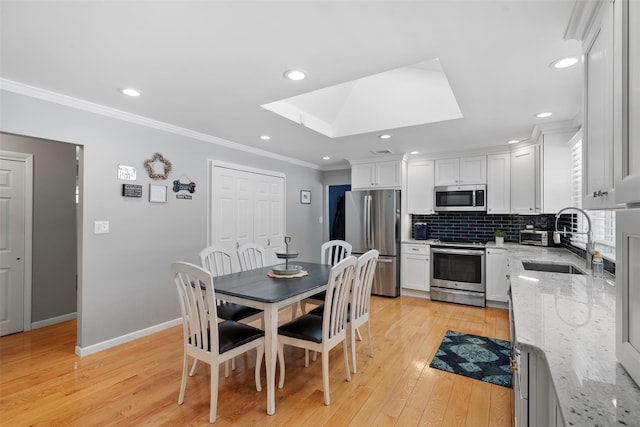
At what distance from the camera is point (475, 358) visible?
281 centimetres

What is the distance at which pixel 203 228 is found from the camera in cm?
388

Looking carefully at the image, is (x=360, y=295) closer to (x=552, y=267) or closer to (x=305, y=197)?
(x=552, y=267)

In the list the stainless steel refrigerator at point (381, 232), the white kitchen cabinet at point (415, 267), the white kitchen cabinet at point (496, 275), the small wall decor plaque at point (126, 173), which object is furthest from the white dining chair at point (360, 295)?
the small wall decor plaque at point (126, 173)

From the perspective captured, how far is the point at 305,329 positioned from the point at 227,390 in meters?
0.74

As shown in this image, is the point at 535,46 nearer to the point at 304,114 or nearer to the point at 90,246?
the point at 304,114

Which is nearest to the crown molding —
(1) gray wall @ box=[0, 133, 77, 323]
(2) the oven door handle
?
(1) gray wall @ box=[0, 133, 77, 323]

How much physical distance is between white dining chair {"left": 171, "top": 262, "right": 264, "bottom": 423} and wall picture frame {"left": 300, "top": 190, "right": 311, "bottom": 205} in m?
3.64

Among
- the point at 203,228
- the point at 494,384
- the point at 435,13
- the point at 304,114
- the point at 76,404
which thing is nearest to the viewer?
the point at 435,13

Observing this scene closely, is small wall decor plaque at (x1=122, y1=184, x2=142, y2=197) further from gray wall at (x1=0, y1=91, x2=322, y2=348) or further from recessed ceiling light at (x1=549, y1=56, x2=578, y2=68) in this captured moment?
recessed ceiling light at (x1=549, y1=56, x2=578, y2=68)

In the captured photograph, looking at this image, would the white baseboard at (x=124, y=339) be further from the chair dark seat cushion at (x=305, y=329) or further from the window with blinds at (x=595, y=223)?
the window with blinds at (x=595, y=223)

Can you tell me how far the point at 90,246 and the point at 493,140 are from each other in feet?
15.6

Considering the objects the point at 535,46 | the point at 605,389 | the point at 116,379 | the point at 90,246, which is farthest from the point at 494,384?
the point at 90,246

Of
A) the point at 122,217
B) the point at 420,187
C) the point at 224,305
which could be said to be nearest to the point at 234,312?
the point at 224,305

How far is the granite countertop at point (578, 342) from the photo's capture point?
0.78 metres
